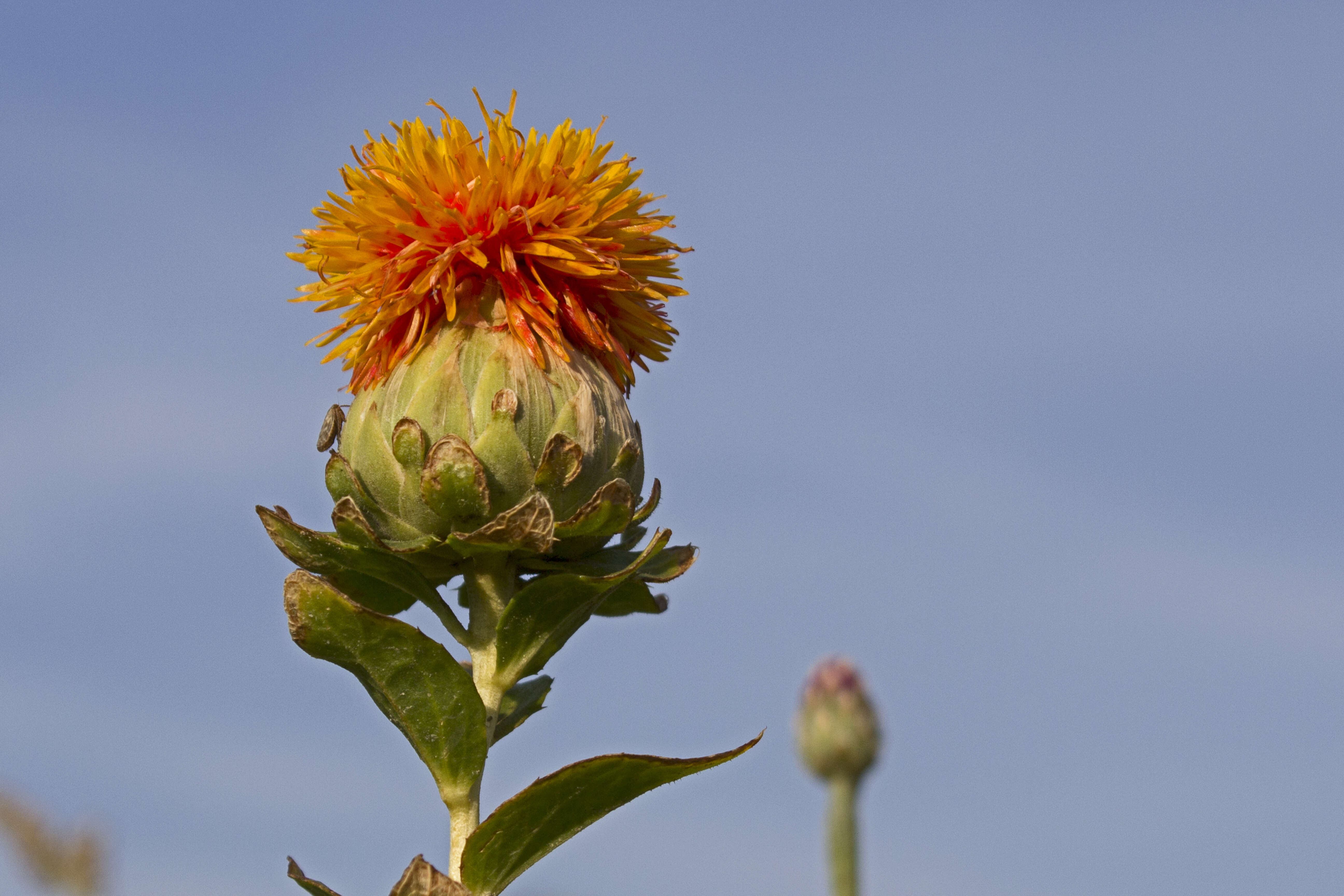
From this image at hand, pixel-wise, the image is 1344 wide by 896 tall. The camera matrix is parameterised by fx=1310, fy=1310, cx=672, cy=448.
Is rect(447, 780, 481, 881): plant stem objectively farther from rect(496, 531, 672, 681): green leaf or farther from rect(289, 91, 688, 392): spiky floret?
rect(289, 91, 688, 392): spiky floret

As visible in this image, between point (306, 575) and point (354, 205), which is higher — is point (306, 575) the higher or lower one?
the lower one

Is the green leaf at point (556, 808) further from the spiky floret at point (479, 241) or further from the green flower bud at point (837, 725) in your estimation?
the green flower bud at point (837, 725)

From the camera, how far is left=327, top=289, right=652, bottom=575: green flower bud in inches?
127

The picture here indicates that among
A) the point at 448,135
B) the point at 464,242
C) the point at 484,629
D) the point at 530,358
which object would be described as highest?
the point at 448,135

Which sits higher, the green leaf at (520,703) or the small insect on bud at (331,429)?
the small insect on bud at (331,429)

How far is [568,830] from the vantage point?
343cm

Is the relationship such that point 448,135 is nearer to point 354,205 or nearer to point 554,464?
point 354,205

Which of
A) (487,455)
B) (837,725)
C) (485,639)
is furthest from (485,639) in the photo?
(837,725)

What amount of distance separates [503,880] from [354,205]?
5.97 feet

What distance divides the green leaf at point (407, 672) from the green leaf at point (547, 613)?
137mm

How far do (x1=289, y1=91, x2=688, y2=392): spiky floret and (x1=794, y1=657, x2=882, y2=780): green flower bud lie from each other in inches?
230

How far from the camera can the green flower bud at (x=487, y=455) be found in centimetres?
323

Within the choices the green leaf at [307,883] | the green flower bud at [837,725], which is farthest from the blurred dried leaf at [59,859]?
the green flower bud at [837,725]

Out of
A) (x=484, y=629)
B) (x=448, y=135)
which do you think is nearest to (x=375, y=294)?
(x=448, y=135)
